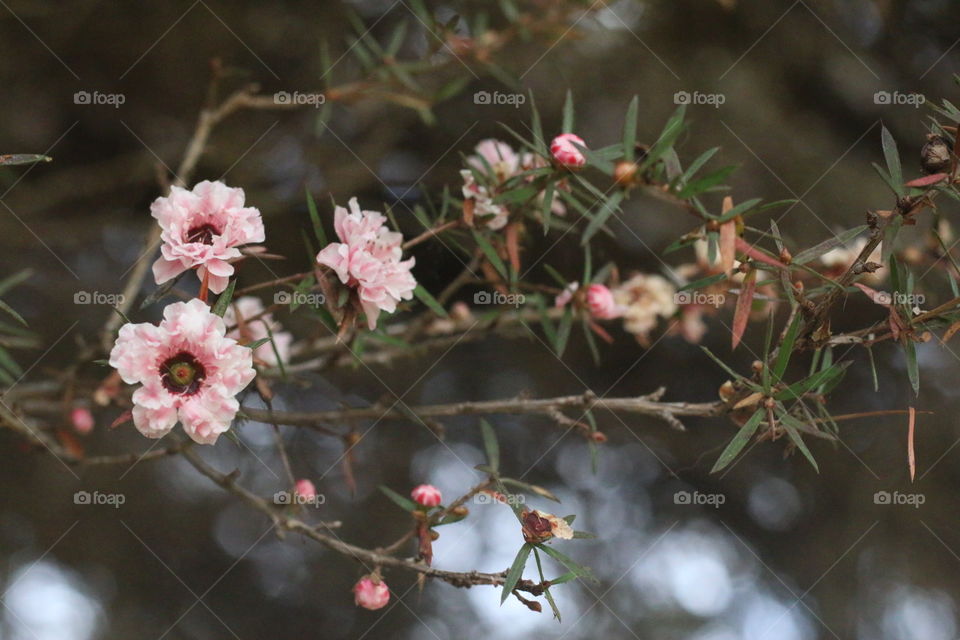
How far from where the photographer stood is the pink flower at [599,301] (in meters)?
1.15

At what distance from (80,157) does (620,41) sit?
A: 1271 millimetres

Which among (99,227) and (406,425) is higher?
(99,227)

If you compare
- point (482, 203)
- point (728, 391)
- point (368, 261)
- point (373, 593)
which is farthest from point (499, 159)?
point (373, 593)

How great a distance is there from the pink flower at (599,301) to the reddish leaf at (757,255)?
0.76 ft

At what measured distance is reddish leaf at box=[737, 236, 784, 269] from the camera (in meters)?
0.85

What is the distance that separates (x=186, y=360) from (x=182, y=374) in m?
0.01

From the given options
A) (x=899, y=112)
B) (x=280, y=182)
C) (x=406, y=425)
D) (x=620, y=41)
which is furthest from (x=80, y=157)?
(x=899, y=112)

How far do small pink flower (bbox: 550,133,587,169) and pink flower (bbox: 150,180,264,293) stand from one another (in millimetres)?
343

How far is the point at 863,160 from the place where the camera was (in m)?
1.90

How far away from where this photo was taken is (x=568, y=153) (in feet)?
3.08

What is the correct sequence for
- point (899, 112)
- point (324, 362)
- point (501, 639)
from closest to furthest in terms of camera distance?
1. point (324, 362)
2. point (501, 639)
3. point (899, 112)

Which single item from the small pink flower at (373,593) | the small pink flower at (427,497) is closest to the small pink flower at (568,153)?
the small pink flower at (427,497)

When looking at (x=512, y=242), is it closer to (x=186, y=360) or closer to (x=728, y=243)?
(x=728, y=243)

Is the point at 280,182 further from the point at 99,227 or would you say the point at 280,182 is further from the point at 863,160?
the point at 863,160
